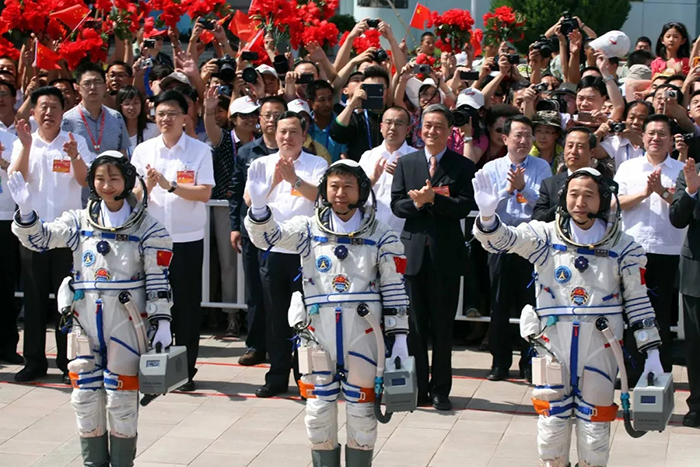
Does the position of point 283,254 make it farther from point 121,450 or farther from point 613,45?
point 613,45

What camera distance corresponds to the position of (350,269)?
6.48 meters

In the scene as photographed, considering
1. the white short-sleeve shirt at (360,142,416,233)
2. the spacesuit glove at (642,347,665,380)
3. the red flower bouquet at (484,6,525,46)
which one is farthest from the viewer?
the red flower bouquet at (484,6,525,46)

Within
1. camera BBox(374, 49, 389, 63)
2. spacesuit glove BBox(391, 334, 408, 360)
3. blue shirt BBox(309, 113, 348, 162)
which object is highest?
camera BBox(374, 49, 389, 63)

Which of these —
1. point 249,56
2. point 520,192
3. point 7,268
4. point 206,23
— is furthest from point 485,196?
point 206,23

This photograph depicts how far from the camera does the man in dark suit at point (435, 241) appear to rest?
8352mm

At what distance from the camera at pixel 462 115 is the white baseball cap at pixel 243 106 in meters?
1.75

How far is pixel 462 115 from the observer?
9.68m

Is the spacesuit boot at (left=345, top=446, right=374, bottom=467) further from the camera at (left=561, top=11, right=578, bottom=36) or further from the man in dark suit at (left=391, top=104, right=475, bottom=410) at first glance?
the camera at (left=561, top=11, right=578, bottom=36)

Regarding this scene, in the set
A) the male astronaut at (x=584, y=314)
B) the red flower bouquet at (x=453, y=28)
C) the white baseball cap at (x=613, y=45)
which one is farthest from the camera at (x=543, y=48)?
the male astronaut at (x=584, y=314)

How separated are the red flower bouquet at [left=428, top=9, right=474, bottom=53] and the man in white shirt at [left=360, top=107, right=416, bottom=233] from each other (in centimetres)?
350

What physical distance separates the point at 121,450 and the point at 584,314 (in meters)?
2.76

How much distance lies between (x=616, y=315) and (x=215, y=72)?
592cm

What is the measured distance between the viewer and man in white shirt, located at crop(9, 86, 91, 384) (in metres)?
8.89

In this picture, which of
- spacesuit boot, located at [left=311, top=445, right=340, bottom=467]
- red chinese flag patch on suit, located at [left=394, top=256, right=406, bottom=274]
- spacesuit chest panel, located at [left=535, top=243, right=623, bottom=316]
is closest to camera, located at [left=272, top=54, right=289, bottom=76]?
red chinese flag patch on suit, located at [left=394, top=256, right=406, bottom=274]
